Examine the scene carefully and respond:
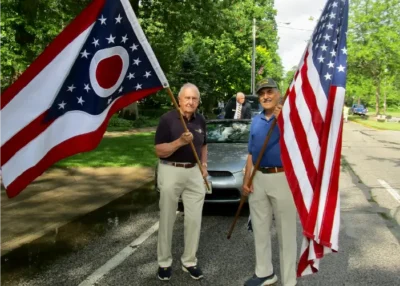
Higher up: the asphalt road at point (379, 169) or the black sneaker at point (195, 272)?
the black sneaker at point (195, 272)

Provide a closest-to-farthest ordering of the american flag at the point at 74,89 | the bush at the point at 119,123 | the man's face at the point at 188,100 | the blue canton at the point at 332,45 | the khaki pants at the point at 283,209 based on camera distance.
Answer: the american flag at the point at 74,89, the blue canton at the point at 332,45, the khaki pants at the point at 283,209, the man's face at the point at 188,100, the bush at the point at 119,123

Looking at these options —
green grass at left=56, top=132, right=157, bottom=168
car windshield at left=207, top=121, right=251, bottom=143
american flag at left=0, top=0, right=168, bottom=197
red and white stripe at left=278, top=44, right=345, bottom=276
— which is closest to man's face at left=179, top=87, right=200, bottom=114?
american flag at left=0, top=0, right=168, bottom=197

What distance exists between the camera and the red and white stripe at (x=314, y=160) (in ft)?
11.5

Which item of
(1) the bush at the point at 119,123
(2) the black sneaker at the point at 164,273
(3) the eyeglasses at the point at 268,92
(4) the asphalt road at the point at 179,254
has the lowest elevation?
(1) the bush at the point at 119,123

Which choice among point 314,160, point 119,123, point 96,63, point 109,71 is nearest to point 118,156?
point 109,71

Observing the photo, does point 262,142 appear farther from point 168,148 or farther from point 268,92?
point 168,148

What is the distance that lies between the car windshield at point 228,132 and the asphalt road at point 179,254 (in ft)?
5.85

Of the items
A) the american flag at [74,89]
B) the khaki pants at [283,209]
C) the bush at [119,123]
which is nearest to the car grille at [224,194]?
the khaki pants at [283,209]

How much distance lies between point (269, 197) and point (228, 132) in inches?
175

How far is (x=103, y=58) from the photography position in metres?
3.60

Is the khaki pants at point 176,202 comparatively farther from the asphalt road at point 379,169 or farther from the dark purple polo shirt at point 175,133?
the asphalt road at point 379,169

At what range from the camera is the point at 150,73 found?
12.6 feet

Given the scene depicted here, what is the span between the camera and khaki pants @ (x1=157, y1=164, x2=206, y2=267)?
4121mm

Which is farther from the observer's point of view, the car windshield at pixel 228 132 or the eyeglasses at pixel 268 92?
the car windshield at pixel 228 132
